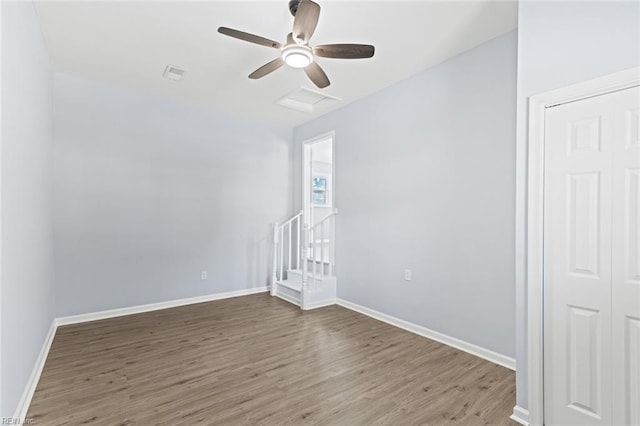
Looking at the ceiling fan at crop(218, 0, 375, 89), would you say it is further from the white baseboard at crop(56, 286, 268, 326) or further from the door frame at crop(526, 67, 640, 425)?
the white baseboard at crop(56, 286, 268, 326)

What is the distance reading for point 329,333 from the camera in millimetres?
3434

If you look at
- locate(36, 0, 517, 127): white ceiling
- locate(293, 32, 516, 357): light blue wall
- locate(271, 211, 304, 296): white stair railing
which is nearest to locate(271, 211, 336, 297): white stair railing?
locate(271, 211, 304, 296): white stair railing

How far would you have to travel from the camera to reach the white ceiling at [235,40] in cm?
248

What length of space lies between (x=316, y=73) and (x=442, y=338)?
2.82m

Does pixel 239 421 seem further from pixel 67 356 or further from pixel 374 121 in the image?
pixel 374 121

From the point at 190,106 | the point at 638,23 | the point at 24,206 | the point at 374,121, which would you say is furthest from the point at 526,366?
the point at 190,106

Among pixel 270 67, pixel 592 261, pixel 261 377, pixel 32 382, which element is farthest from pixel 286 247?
pixel 592 261

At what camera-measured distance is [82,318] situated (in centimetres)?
375

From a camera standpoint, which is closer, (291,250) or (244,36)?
(244,36)

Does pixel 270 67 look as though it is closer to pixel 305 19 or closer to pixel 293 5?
pixel 293 5

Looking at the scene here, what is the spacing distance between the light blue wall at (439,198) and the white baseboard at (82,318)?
186cm

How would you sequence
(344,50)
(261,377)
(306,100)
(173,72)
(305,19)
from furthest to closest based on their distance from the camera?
1. (306,100)
2. (173,72)
3. (261,377)
4. (344,50)
5. (305,19)

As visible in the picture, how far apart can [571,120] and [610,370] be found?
1382 millimetres

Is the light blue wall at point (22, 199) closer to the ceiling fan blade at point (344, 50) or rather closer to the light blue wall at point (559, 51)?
the ceiling fan blade at point (344, 50)
